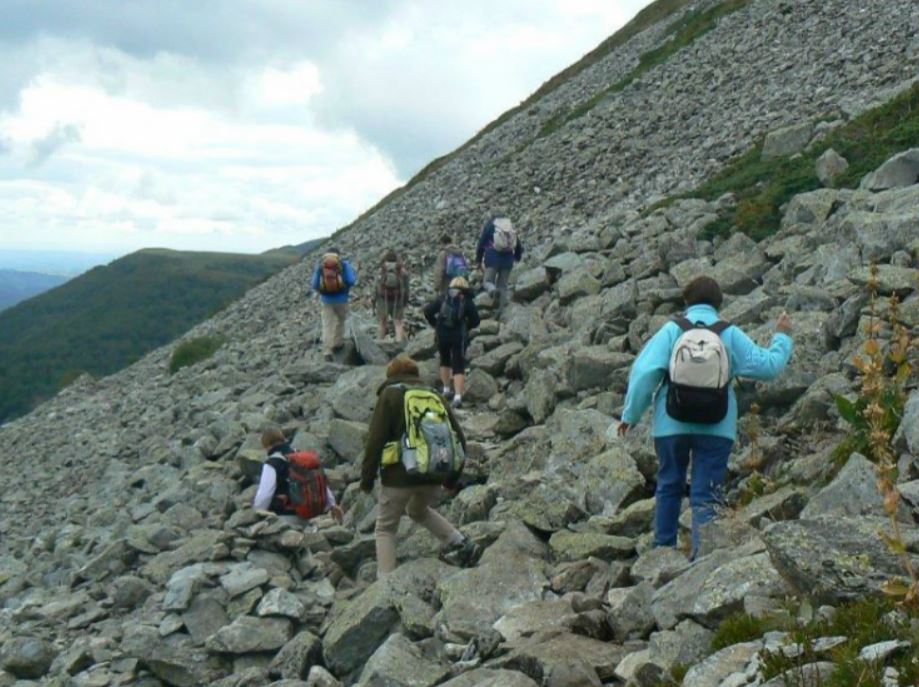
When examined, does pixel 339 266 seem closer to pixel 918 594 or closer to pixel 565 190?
pixel 565 190

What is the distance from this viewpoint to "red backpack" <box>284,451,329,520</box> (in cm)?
1323

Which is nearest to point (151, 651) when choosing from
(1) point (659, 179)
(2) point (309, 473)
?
(2) point (309, 473)

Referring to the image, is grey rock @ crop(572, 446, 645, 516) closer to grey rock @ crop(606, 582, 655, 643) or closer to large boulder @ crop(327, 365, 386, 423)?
grey rock @ crop(606, 582, 655, 643)

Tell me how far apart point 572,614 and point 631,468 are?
3.33 metres

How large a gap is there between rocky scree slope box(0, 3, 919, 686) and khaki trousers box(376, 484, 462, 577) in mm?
346

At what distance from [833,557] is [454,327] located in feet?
36.1

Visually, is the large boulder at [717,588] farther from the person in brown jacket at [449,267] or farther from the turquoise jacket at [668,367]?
the person in brown jacket at [449,267]

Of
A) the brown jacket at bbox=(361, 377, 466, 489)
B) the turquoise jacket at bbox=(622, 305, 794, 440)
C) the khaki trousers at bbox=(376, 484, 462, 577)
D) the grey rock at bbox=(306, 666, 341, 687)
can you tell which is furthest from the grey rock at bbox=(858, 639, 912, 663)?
the khaki trousers at bbox=(376, 484, 462, 577)

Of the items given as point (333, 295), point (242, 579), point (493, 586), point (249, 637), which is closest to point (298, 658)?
point (249, 637)

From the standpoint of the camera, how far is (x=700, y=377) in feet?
27.6

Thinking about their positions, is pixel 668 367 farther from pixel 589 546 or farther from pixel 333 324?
pixel 333 324

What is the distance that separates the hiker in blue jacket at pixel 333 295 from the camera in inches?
803

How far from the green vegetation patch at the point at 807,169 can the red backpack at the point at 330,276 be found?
7.23 meters

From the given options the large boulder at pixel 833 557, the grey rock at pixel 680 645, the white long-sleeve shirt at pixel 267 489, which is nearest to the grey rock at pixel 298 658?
the white long-sleeve shirt at pixel 267 489
